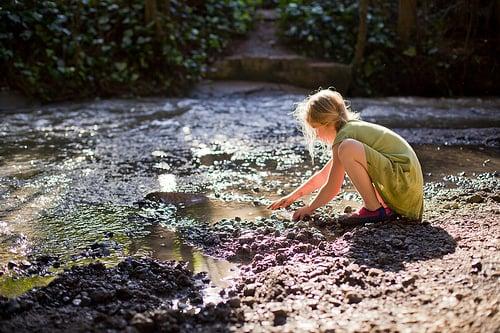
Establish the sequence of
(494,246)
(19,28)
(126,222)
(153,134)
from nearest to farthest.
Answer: (494,246), (126,222), (153,134), (19,28)

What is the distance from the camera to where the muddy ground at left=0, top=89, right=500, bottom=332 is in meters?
2.30

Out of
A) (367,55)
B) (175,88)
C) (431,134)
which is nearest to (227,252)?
(431,134)

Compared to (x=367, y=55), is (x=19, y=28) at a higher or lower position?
higher

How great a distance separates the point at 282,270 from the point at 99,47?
810 cm

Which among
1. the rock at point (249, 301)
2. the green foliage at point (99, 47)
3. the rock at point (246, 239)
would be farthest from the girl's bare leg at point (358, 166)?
the green foliage at point (99, 47)

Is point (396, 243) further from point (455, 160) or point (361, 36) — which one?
point (361, 36)

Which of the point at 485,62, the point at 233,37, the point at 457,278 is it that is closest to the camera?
the point at 457,278

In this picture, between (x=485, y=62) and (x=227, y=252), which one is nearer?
(x=227, y=252)

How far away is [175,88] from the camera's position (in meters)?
10.0

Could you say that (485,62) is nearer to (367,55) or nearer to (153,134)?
(367,55)

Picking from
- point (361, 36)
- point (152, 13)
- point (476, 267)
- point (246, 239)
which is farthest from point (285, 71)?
point (476, 267)

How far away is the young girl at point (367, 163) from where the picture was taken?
3359 mm

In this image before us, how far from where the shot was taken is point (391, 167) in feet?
11.1

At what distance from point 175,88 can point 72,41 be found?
1.87 m
